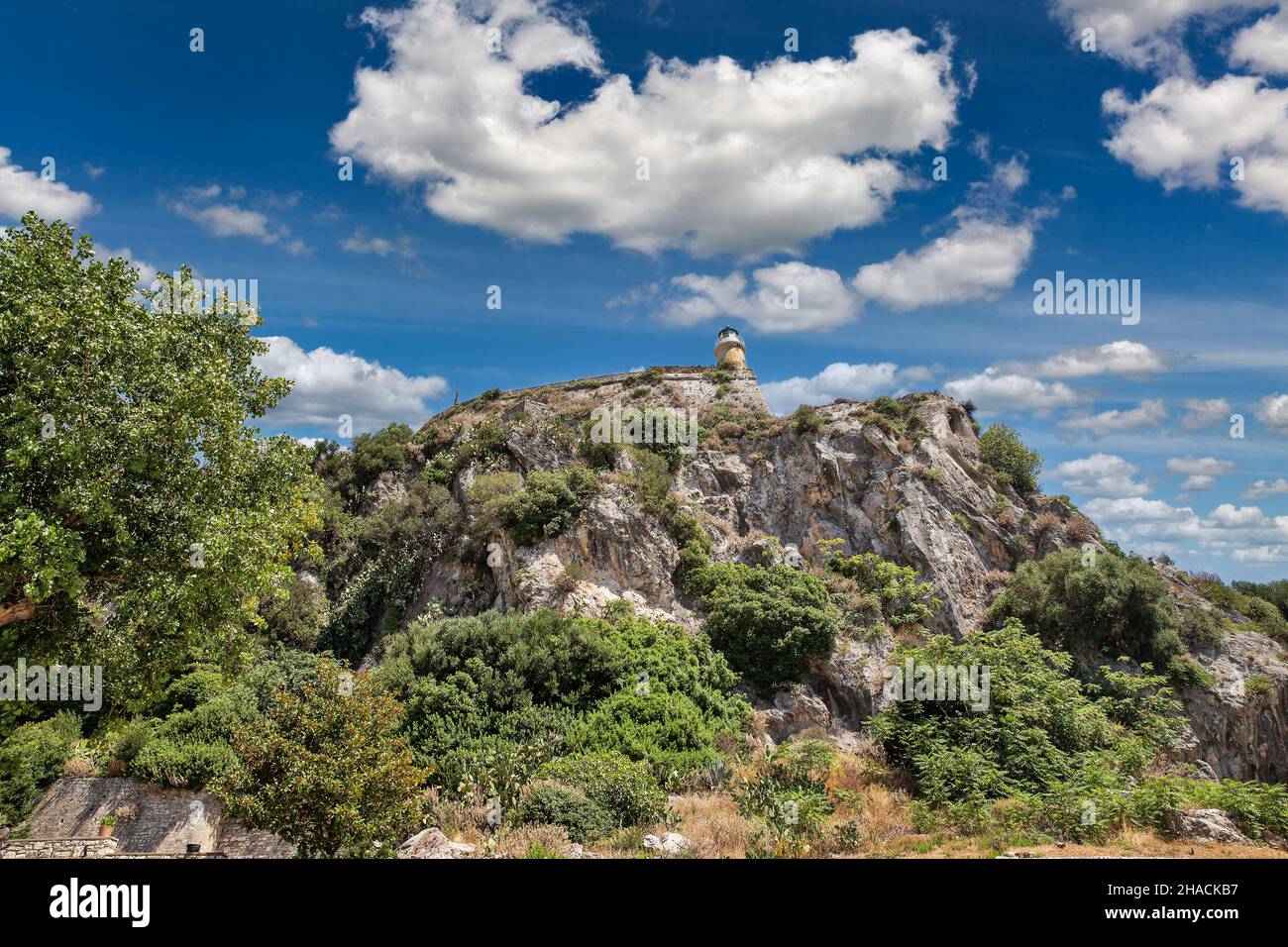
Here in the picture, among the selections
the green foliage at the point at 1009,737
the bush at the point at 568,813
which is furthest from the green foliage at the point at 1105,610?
the bush at the point at 568,813

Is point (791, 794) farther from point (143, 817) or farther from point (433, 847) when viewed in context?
point (143, 817)

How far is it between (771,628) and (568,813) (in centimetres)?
1217

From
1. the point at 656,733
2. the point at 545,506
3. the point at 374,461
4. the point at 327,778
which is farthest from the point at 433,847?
the point at 374,461

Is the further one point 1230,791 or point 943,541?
point 943,541

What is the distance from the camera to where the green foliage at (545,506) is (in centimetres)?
2959

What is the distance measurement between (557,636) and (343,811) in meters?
10.9

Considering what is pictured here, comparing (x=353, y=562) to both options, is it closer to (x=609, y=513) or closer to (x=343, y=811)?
(x=609, y=513)

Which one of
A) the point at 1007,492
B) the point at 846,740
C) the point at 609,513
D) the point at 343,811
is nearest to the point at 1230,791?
the point at 846,740

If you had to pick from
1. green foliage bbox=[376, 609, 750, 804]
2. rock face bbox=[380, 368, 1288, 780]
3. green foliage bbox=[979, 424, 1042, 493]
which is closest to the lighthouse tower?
rock face bbox=[380, 368, 1288, 780]

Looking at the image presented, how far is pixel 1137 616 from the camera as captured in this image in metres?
30.4

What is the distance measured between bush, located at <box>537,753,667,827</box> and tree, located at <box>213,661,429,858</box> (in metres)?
4.42

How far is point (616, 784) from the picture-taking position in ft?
58.1

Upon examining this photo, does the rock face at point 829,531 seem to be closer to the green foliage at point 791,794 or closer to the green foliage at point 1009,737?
the green foliage at point 791,794
